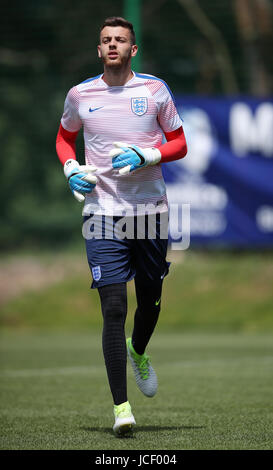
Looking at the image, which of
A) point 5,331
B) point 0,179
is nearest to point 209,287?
point 5,331

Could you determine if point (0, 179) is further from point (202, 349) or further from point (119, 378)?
point (119, 378)

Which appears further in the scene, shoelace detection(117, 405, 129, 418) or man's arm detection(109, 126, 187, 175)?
man's arm detection(109, 126, 187, 175)

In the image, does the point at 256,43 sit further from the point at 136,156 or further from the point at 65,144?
the point at 136,156

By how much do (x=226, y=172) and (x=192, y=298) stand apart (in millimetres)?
1714

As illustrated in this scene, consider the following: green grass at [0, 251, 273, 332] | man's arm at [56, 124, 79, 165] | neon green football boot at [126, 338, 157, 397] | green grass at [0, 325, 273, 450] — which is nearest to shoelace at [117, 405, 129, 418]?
green grass at [0, 325, 273, 450]

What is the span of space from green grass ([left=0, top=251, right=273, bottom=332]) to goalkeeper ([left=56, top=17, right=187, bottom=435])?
23.7 ft

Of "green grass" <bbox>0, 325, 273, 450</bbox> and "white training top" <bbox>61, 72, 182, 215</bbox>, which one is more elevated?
"white training top" <bbox>61, 72, 182, 215</bbox>

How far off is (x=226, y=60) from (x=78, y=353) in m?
7.22

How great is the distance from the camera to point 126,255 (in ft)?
16.7

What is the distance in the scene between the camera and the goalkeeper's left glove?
16.0 ft

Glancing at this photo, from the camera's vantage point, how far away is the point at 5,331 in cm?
1278
